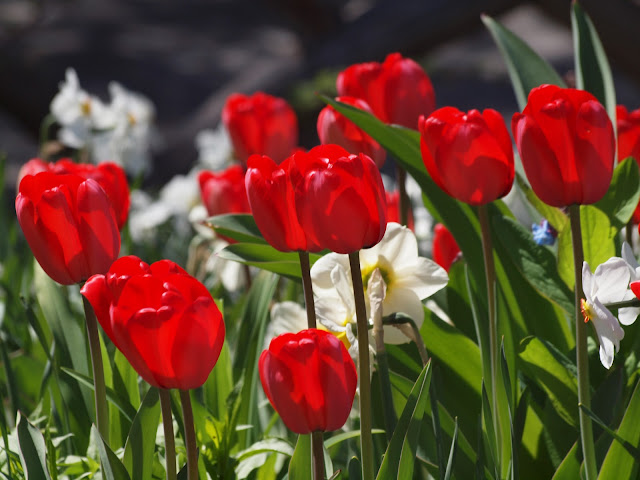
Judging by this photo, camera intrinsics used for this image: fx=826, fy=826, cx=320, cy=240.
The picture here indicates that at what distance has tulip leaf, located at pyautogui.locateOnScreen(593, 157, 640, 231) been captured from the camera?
1.04 meters

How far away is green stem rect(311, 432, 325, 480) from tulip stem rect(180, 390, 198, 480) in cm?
11

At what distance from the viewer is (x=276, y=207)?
783 mm

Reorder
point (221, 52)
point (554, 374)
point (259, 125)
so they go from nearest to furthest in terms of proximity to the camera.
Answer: point (554, 374)
point (259, 125)
point (221, 52)

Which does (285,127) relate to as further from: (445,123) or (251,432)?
(445,123)

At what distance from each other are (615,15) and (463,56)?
18.8ft

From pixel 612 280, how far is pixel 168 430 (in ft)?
1.43

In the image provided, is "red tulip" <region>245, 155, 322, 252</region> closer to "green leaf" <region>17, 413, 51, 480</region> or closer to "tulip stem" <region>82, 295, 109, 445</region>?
"tulip stem" <region>82, 295, 109, 445</region>

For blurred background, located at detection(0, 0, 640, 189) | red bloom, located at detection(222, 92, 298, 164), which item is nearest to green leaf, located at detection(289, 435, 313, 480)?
red bloom, located at detection(222, 92, 298, 164)

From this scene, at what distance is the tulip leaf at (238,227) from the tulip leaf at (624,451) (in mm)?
537

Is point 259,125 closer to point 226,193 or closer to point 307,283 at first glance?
point 226,193

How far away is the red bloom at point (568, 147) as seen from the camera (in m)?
0.80

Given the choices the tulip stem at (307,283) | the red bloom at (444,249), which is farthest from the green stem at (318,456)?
the red bloom at (444,249)

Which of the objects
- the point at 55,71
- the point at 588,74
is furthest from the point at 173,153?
the point at 588,74

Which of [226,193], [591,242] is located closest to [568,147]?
[591,242]
